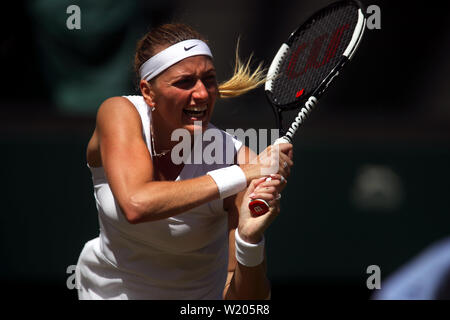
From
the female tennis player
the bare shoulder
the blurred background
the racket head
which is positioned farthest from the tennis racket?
the blurred background

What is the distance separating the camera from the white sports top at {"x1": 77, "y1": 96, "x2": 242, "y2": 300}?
7.59 ft

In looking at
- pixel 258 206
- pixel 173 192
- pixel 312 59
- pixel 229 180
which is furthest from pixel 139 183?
pixel 312 59

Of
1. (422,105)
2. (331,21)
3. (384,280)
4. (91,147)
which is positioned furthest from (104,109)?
(422,105)

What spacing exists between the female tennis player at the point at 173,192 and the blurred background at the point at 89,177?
1.66 meters

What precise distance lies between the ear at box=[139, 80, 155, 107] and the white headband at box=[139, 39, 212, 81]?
0.02 meters

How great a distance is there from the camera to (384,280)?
13.6ft

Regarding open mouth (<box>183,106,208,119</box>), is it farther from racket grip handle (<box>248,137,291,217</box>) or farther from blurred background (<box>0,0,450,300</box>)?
blurred background (<box>0,0,450,300</box>)

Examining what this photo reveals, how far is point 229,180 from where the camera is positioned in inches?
83.0

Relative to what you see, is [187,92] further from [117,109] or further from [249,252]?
[249,252]

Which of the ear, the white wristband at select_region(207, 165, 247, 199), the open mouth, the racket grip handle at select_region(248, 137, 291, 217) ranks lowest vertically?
the racket grip handle at select_region(248, 137, 291, 217)

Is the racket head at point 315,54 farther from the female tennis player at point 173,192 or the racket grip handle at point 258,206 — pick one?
the racket grip handle at point 258,206

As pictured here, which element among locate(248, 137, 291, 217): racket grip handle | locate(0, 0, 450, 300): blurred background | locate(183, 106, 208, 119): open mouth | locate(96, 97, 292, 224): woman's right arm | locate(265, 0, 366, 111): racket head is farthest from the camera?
locate(0, 0, 450, 300): blurred background

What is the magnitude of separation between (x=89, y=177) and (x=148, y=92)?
1871 millimetres
